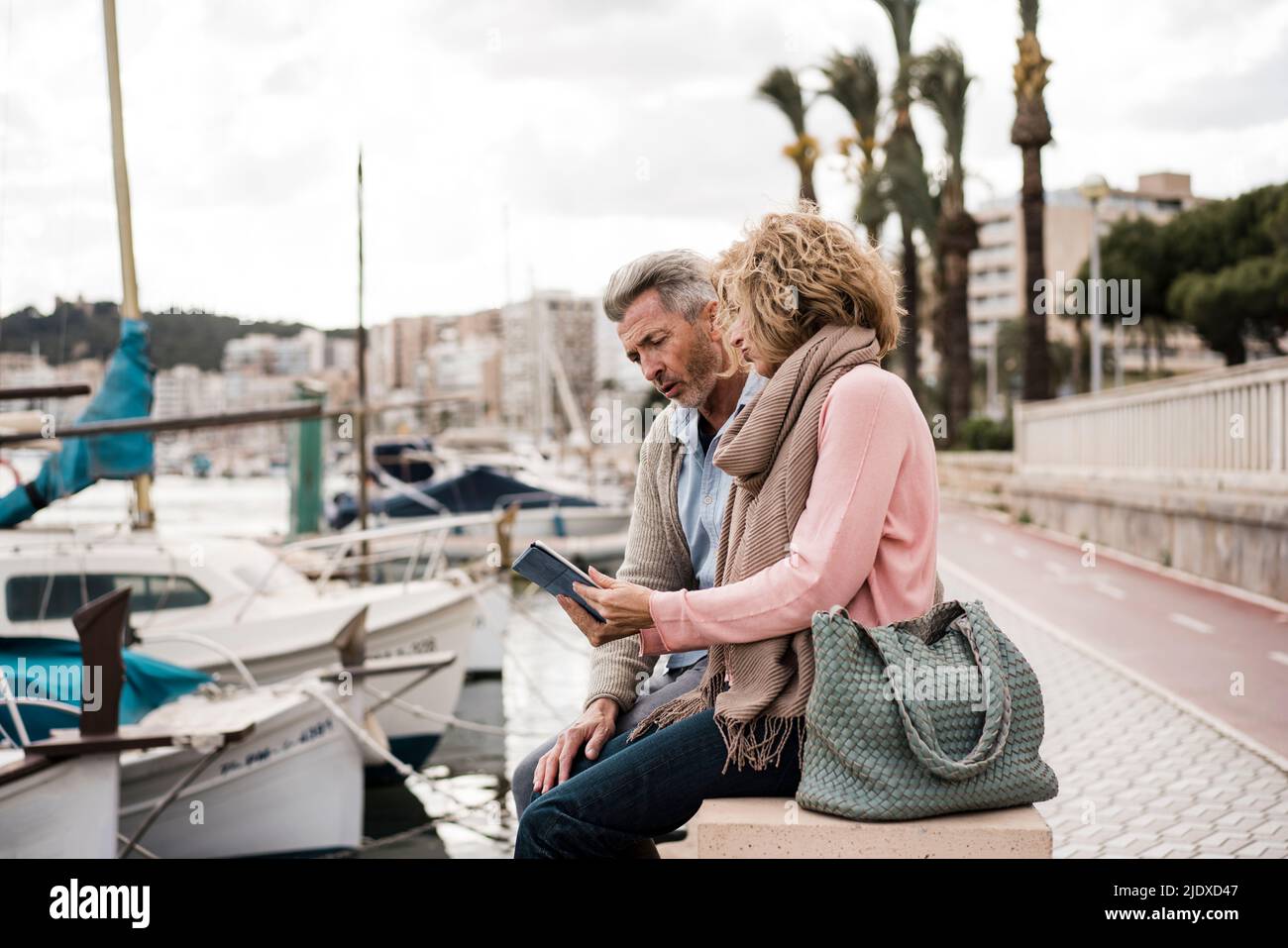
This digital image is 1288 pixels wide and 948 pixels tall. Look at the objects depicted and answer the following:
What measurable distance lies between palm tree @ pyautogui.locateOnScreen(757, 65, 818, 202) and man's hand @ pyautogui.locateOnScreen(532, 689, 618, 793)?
34.7 metres

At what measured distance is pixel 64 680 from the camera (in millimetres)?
7836

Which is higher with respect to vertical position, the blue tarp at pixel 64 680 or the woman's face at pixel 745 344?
the woman's face at pixel 745 344

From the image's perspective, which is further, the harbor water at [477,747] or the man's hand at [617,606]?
the harbor water at [477,747]

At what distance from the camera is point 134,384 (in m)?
10.5

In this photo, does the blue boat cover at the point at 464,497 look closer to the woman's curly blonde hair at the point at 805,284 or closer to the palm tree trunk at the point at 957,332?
the palm tree trunk at the point at 957,332

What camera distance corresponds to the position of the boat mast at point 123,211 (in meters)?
12.2

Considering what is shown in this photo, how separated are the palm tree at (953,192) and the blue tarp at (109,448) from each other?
23.8 meters

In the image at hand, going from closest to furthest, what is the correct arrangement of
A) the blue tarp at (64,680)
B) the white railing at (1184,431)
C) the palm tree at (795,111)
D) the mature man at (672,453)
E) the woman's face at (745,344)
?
the woman's face at (745,344)
the mature man at (672,453)
the blue tarp at (64,680)
the white railing at (1184,431)
the palm tree at (795,111)

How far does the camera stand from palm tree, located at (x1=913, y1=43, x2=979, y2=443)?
31.1 meters

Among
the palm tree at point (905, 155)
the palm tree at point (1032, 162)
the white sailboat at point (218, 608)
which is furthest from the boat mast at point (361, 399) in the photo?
the palm tree at point (905, 155)
